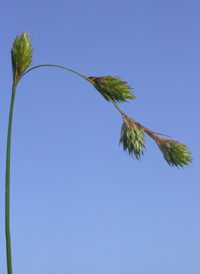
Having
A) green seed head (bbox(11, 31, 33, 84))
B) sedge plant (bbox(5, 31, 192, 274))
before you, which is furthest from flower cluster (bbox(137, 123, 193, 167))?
green seed head (bbox(11, 31, 33, 84))

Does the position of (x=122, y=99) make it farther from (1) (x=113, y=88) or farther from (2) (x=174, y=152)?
(2) (x=174, y=152)

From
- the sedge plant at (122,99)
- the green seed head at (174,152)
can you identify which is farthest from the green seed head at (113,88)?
the green seed head at (174,152)

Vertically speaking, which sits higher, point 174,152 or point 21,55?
point 21,55

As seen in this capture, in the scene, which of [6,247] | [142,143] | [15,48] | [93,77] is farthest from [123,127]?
[6,247]

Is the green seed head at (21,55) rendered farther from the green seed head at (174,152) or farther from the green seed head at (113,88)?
the green seed head at (174,152)

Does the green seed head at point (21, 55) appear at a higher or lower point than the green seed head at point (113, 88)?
higher

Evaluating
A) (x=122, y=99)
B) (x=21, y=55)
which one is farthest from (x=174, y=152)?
(x=21, y=55)
